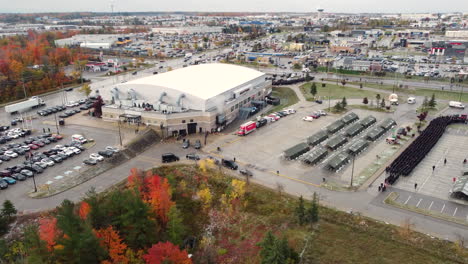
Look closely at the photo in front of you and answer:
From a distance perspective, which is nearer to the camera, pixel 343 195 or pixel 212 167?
pixel 343 195

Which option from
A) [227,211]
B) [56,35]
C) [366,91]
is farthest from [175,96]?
[56,35]

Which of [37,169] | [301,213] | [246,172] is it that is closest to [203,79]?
[246,172]

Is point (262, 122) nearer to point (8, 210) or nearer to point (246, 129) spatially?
point (246, 129)

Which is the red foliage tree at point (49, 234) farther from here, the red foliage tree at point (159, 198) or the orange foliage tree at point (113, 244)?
the red foliage tree at point (159, 198)

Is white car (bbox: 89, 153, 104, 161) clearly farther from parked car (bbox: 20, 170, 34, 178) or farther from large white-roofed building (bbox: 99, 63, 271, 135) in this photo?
large white-roofed building (bbox: 99, 63, 271, 135)

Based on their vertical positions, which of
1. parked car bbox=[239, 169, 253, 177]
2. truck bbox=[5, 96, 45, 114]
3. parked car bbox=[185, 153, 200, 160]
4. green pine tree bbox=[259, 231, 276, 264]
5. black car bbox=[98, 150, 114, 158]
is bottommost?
parked car bbox=[239, 169, 253, 177]

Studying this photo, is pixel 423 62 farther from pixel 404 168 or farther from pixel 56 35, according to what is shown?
pixel 56 35

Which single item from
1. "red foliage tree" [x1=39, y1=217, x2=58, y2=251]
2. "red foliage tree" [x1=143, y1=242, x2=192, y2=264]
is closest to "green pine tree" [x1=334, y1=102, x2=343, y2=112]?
"red foliage tree" [x1=143, y1=242, x2=192, y2=264]
